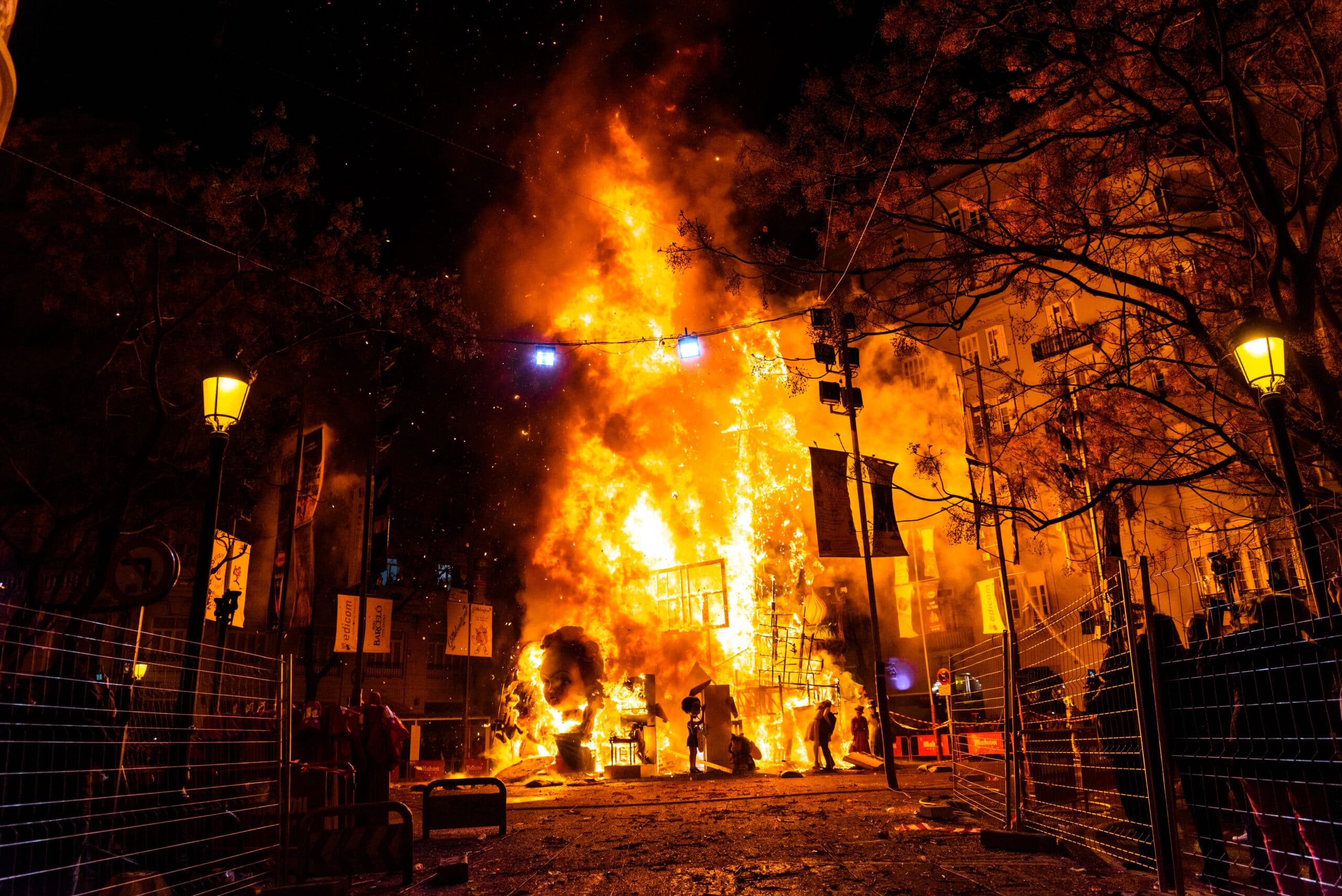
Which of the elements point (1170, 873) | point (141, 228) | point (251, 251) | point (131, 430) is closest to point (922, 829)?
point (1170, 873)

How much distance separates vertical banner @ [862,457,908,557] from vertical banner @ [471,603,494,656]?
1491cm

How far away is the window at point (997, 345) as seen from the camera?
37438 mm

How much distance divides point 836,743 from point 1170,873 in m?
28.4

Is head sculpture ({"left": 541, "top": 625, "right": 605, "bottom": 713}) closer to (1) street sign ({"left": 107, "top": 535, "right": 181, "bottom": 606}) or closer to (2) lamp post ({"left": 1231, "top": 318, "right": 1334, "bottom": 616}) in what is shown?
(1) street sign ({"left": 107, "top": 535, "right": 181, "bottom": 606})

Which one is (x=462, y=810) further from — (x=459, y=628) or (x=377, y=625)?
(x=459, y=628)

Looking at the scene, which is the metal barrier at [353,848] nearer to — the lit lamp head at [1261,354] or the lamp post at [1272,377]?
the lamp post at [1272,377]

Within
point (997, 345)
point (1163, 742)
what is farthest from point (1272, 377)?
point (997, 345)

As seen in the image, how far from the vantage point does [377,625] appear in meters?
24.9

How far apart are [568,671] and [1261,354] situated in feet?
82.1

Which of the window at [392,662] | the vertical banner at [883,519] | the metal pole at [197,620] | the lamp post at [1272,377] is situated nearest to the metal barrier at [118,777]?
the metal pole at [197,620]

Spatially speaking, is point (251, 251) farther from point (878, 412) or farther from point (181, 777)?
point (878, 412)

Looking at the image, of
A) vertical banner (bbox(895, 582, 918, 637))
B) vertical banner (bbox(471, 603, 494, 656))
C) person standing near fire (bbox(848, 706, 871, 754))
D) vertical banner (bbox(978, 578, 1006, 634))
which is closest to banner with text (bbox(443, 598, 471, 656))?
vertical banner (bbox(471, 603, 494, 656))

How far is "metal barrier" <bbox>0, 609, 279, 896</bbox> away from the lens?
4398mm

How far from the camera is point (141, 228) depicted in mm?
17266
